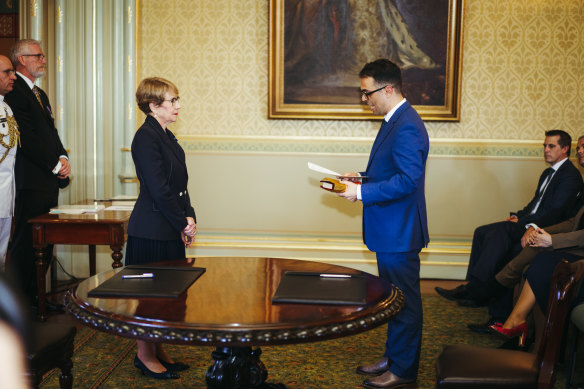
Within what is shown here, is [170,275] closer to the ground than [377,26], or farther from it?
closer to the ground

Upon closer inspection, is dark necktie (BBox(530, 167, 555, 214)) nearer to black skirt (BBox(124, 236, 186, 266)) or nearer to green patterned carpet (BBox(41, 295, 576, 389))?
green patterned carpet (BBox(41, 295, 576, 389))

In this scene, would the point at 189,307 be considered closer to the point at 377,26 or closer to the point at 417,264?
the point at 417,264

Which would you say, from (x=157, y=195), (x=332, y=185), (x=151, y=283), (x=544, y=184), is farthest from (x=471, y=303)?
(x=151, y=283)

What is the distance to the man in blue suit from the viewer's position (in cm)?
291

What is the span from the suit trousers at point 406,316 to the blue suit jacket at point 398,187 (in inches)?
3.0

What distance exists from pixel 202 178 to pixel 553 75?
11.7 ft

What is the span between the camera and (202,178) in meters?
5.80

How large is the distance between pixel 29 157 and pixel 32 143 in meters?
0.11

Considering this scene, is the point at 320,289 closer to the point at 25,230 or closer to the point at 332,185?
the point at 332,185

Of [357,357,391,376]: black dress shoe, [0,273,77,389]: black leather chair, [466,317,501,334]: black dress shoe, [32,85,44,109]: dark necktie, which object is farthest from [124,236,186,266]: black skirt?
[466,317,501,334]: black dress shoe

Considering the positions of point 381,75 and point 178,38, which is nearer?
point 381,75

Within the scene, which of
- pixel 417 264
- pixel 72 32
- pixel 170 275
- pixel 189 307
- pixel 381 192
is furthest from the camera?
pixel 72 32

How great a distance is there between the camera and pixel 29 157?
4176mm

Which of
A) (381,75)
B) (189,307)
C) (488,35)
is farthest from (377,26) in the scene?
(189,307)
